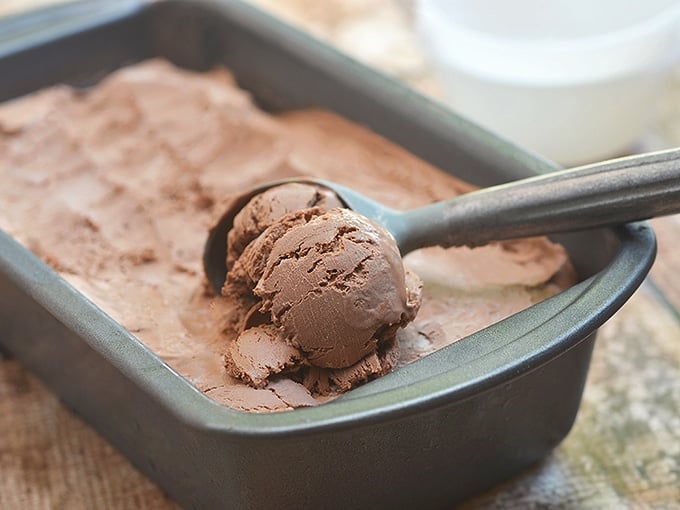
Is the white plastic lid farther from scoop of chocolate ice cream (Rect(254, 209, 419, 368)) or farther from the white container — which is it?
scoop of chocolate ice cream (Rect(254, 209, 419, 368))

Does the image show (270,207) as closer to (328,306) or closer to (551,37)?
(328,306)

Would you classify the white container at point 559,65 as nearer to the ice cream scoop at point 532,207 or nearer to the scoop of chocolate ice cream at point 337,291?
the ice cream scoop at point 532,207

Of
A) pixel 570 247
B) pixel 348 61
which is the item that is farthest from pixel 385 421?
Result: pixel 348 61

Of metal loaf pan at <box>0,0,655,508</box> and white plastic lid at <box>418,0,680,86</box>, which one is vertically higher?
white plastic lid at <box>418,0,680,86</box>

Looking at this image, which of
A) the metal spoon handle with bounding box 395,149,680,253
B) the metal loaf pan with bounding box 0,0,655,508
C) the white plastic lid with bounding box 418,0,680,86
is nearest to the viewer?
the metal loaf pan with bounding box 0,0,655,508

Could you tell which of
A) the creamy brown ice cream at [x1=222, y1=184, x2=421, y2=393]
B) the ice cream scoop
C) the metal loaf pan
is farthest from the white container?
the creamy brown ice cream at [x1=222, y1=184, x2=421, y2=393]

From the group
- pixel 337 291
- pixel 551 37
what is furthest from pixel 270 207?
pixel 551 37
